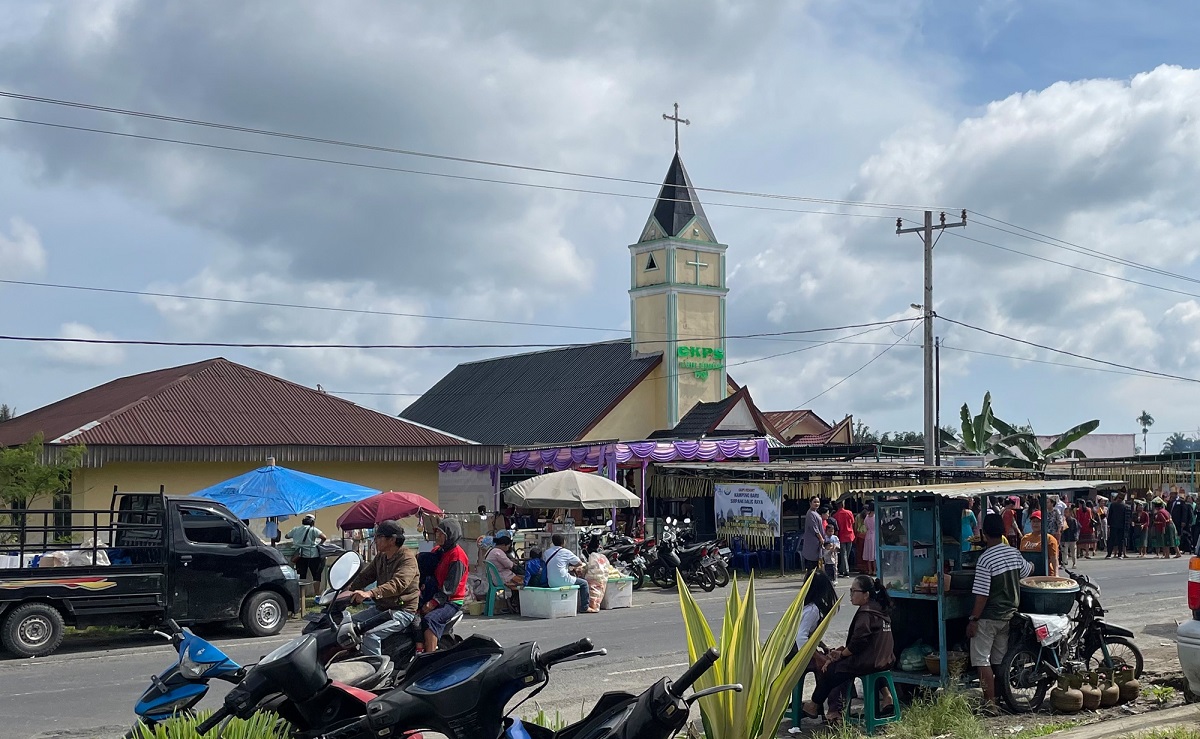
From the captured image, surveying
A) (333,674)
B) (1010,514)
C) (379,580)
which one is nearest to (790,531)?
(1010,514)

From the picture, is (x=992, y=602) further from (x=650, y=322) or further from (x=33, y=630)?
(x=650, y=322)

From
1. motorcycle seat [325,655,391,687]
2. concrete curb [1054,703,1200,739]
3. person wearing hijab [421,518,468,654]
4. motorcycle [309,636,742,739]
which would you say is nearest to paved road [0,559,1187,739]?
person wearing hijab [421,518,468,654]

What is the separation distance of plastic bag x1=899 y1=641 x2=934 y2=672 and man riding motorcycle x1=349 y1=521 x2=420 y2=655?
4.19 meters

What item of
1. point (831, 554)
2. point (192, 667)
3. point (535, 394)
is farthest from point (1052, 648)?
point (535, 394)

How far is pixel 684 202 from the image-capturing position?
46.2 metres

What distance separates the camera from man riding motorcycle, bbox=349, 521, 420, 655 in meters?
8.60

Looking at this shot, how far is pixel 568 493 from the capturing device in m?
21.9

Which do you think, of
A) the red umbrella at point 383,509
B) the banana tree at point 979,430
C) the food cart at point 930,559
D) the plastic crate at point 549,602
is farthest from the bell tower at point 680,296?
the food cart at point 930,559

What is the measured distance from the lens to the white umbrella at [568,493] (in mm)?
21859

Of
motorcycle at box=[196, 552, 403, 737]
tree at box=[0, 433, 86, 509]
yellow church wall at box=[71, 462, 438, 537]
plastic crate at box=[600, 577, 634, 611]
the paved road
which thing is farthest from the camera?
yellow church wall at box=[71, 462, 438, 537]

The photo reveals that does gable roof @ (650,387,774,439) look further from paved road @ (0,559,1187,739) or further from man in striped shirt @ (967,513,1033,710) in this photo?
man in striped shirt @ (967,513,1033,710)

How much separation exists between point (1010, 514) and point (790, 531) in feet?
34.1

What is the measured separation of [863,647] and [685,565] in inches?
539

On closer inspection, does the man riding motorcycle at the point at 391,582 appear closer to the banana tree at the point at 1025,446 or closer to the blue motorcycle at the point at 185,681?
the blue motorcycle at the point at 185,681
